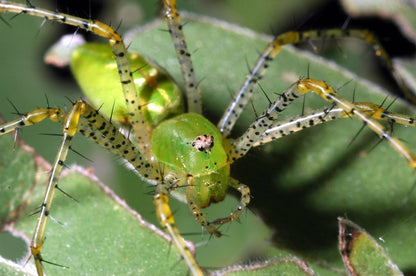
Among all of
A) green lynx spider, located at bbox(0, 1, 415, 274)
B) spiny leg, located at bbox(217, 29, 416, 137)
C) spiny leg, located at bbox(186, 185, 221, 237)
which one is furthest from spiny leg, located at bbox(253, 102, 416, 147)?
spiny leg, located at bbox(186, 185, 221, 237)

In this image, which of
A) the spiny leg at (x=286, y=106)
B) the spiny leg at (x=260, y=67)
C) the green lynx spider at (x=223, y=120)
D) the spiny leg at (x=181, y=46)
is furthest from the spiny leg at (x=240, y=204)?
the spiny leg at (x=181, y=46)

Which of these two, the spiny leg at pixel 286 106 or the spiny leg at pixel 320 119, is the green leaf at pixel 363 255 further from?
the spiny leg at pixel 320 119

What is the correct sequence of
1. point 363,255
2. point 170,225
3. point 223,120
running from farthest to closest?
point 223,120 < point 170,225 < point 363,255

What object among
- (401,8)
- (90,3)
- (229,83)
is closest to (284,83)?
(229,83)

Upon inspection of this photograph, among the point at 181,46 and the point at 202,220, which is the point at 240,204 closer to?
the point at 202,220

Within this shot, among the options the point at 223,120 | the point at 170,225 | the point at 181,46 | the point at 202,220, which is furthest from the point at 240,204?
the point at 181,46

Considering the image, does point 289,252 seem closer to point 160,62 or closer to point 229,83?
point 229,83

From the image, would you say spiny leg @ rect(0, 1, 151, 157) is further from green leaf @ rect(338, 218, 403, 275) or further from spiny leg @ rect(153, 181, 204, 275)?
green leaf @ rect(338, 218, 403, 275)
